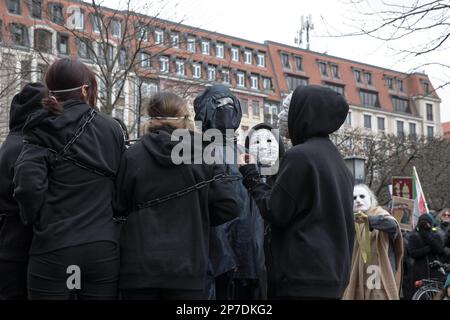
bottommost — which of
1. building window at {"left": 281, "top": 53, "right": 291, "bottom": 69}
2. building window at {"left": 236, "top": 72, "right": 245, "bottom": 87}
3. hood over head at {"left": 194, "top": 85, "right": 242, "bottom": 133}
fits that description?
hood over head at {"left": 194, "top": 85, "right": 242, "bottom": 133}

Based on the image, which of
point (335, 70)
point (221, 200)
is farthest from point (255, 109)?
point (221, 200)

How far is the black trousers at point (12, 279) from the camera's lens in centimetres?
347

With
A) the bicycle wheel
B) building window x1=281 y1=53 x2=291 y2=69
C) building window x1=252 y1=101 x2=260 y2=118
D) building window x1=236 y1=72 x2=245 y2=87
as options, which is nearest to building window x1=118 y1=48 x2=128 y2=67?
the bicycle wheel

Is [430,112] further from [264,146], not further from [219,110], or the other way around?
[219,110]

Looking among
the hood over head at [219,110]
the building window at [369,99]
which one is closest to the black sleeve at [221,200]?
the hood over head at [219,110]

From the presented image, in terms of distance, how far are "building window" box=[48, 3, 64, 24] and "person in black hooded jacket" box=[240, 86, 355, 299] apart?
42.0 ft

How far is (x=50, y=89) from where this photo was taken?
11.4 ft

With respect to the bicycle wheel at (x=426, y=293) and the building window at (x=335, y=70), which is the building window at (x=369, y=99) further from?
the bicycle wheel at (x=426, y=293)

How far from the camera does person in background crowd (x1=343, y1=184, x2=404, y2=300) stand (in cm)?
585

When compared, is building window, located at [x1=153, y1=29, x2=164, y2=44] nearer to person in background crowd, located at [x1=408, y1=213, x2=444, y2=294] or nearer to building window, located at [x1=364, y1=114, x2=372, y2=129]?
person in background crowd, located at [x1=408, y1=213, x2=444, y2=294]

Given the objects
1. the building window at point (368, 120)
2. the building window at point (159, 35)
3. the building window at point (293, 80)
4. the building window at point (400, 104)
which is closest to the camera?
the building window at point (159, 35)
